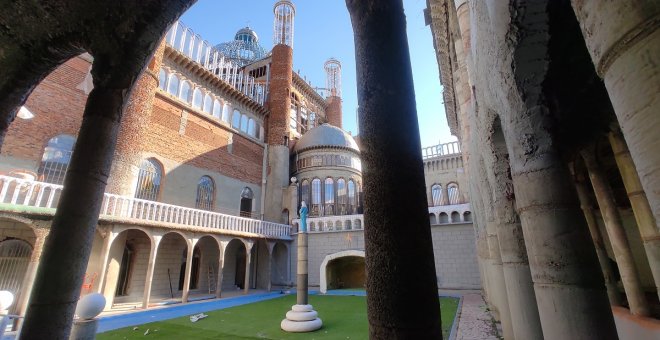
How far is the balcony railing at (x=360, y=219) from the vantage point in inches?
651

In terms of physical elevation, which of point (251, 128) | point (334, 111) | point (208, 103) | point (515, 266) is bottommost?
point (515, 266)

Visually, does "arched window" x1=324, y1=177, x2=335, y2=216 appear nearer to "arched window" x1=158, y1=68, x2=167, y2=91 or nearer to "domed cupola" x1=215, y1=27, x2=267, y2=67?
"arched window" x1=158, y1=68, x2=167, y2=91

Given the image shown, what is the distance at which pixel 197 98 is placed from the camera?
65.4 ft

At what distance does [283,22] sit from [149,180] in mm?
20692

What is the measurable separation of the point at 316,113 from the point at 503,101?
32392mm

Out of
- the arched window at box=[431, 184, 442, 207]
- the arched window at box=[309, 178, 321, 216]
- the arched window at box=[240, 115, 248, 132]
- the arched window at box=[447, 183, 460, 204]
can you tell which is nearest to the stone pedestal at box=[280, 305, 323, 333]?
the arched window at box=[309, 178, 321, 216]

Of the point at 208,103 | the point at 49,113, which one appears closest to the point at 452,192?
the point at 208,103

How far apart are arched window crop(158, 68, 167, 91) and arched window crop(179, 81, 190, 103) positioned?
3.51ft

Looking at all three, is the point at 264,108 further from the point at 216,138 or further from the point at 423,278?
the point at 423,278

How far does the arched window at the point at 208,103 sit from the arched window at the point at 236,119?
1.94m

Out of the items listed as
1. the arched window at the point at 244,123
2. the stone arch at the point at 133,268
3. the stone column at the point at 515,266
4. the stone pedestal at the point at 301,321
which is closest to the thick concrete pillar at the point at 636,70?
the stone column at the point at 515,266

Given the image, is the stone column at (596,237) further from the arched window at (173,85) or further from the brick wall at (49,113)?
the arched window at (173,85)

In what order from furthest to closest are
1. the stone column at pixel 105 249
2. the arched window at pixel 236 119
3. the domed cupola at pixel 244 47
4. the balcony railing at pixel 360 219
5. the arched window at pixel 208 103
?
the domed cupola at pixel 244 47
the arched window at pixel 236 119
the arched window at pixel 208 103
the balcony railing at pixel 360 219
the stone column at pixel 105 249

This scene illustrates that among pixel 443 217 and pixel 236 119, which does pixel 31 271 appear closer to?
pixel 236 119
